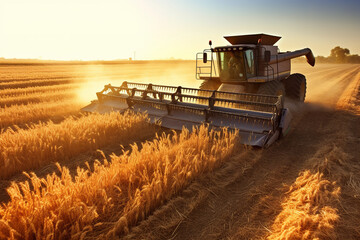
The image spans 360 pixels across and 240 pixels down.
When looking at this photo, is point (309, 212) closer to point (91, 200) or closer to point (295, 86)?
point (91, 200)

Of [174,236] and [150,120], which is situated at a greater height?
[150,120]

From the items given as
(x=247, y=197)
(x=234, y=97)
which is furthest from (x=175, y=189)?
(x=234, y=97)

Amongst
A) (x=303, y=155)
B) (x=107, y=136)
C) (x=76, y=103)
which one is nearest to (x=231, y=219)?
(x=303, y=155)

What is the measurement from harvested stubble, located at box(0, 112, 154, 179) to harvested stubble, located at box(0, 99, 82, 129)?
2.62 m

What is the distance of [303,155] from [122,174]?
3.48m

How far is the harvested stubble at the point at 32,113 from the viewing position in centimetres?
744

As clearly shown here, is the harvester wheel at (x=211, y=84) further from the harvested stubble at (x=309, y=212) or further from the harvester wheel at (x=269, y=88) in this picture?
the harvested stubble at (x=309, y=212)

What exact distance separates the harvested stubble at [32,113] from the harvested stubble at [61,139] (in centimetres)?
262

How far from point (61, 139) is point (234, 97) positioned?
15.3ft

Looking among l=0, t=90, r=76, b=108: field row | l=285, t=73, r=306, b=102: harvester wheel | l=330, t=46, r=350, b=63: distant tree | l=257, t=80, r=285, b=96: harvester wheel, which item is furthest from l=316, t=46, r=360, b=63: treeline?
l=0, t=90, r=76, b=108: field row

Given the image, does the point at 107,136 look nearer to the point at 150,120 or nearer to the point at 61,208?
the point at 150,120

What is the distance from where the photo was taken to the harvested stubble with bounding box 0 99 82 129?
744 centimetres

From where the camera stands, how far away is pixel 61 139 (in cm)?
493

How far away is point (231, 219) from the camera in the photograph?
272 cm
